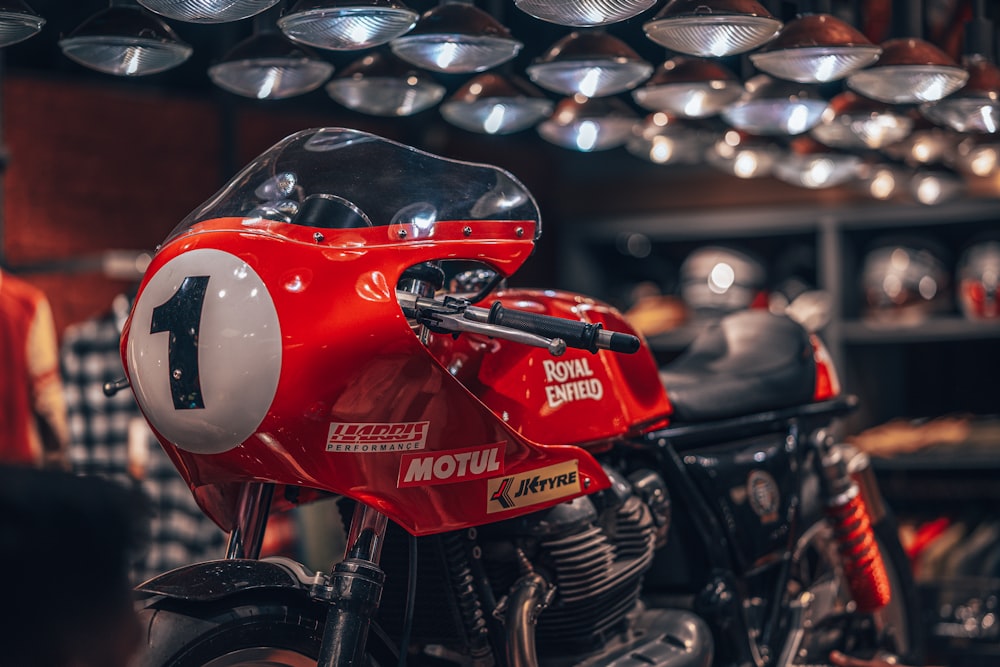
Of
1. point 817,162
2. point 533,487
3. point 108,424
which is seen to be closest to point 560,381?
point 533,487

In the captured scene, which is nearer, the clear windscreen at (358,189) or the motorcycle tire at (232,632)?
the motorcycle tire at (232,632)

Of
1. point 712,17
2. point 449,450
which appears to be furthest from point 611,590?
point 712,17

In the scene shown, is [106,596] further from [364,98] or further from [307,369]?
[364,98]

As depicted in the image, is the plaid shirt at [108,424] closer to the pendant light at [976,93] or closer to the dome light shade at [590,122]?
the dome light shade at [590,122]

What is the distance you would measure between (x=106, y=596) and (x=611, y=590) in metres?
1.03

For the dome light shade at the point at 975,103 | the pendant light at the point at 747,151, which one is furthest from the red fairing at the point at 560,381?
the pendant light at the point at 747,151

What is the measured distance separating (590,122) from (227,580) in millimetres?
1765

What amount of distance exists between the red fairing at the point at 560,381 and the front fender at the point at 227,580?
360 millimetres

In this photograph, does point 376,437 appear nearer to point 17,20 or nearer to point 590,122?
point 17,20

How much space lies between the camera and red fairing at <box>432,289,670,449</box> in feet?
5.81

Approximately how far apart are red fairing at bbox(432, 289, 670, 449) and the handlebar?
0.69ft

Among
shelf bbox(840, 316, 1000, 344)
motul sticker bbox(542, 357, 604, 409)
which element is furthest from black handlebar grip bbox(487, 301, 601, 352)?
shelf bbox(840, 316, 1000, 344)

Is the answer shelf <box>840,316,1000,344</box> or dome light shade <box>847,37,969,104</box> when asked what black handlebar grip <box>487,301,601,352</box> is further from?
shelf <box>840,316,1000,344</box>

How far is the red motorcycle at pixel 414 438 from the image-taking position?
1465mm
